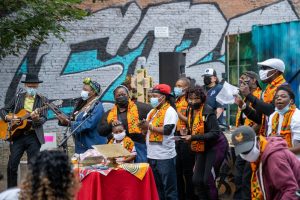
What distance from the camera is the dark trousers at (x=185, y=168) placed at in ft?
33.4

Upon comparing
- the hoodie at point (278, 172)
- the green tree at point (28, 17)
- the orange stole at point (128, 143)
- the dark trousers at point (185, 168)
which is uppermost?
the green tree at point (28, 17)

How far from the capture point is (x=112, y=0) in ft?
59.9

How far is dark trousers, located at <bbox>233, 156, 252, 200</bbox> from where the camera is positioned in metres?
8.45

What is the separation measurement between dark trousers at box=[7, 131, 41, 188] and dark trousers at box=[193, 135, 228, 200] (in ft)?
9.48

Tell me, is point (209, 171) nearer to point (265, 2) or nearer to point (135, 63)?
point (135, 63)

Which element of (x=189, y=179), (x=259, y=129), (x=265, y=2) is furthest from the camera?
(x=265, y=2)

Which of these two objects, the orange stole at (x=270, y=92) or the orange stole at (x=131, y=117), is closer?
the orange stole at (x=270, y=92)

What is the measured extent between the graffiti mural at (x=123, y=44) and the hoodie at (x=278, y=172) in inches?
475

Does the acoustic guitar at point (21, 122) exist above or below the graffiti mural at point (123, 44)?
below

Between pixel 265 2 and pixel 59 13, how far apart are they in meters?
8.68

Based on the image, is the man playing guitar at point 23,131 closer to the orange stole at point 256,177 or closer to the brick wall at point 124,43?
the orange stole at point 256,177

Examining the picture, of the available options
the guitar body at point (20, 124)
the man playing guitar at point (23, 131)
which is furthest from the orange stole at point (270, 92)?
the guitar body at point (20, 124)

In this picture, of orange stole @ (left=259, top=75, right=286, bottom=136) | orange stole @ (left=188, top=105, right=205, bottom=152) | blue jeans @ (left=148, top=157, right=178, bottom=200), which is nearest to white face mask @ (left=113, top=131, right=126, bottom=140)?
blue jeans @ (left=148, top=157, right=178, bottom=200)

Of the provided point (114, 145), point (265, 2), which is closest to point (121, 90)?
point (114, 145)
